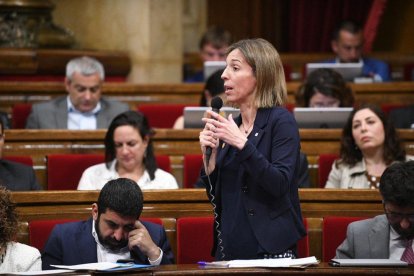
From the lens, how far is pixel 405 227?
3672mm

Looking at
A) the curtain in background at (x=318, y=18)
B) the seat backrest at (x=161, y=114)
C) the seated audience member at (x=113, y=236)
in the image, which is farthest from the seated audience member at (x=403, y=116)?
the curtain in background at (x=318, y=18)

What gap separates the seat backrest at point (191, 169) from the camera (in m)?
5.11

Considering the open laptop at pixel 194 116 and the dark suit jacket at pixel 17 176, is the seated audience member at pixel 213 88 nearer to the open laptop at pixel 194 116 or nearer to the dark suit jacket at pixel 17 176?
the open laptop at pixel 194 116

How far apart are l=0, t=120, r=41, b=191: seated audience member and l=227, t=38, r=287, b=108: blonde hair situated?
1560 mm

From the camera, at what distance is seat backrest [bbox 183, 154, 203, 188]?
16.8 feet

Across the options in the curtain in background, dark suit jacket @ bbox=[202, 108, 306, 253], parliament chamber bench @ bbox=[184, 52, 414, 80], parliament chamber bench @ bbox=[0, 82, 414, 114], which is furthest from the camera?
the curtain in background

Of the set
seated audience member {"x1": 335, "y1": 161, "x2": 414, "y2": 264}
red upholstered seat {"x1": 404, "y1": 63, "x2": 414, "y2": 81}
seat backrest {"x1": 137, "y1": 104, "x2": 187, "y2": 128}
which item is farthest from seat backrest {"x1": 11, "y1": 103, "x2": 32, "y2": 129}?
red upholstered seat {"x1": 404, "y1": 63, "x2": 414, "y2": 81}

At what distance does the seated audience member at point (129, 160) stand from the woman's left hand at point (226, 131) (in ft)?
5.19

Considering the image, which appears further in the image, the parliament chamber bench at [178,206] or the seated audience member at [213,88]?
the seated audience member at [213,88]

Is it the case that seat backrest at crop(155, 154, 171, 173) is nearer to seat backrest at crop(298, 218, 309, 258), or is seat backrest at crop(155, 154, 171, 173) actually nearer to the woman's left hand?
seat backrest at crop(298, 218, 309, 258)

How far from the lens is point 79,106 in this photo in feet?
19.6

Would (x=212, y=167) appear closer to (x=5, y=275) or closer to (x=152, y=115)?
(x=5, y=275)

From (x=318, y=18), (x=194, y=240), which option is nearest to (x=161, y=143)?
(x=194, y=240)

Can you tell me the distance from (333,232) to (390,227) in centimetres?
41
